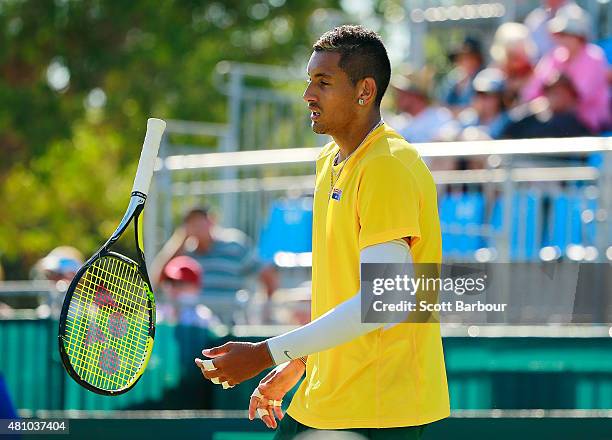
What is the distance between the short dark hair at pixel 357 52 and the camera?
398 cm

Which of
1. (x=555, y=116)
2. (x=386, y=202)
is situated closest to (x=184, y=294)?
(x=555, y=116)

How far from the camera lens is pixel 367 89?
3998 millimetres

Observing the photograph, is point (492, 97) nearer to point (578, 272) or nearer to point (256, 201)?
point (256, 201)

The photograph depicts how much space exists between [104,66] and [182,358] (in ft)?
33.9

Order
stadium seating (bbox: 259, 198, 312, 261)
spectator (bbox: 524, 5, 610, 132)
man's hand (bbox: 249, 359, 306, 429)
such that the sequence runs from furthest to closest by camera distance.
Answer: stadium seating (bbox: 259, 198, 312, 261), spectator (bbox: 524, 5, 610, 132), man's hand (bbox: 249, 359, 306, 429)

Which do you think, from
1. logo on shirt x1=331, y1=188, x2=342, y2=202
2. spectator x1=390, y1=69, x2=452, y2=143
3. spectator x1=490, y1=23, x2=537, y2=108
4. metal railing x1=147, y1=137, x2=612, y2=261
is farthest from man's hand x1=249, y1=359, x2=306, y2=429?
spectator x1=490, y1=23, x2=537, y2=108

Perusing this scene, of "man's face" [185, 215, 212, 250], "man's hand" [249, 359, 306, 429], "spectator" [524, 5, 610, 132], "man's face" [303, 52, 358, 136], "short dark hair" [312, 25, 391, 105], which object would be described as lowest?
"man's hand" [249, 359, 306, 429]

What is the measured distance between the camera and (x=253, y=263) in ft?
30.2

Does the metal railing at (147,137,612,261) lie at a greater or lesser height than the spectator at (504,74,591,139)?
lesser

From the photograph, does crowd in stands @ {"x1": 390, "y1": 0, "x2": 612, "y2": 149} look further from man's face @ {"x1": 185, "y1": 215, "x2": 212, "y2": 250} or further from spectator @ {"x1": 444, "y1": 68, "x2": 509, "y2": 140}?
man's face @ {"x1": 185, "y1": 215, "x2": 212, "y2": 250}

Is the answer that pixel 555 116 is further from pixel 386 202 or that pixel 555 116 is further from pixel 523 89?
pixel 386 202

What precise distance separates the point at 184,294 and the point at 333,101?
477cm

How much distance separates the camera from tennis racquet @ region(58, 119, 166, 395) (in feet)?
13.8

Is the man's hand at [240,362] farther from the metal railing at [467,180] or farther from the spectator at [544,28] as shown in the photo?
the spectator at [544,28]
